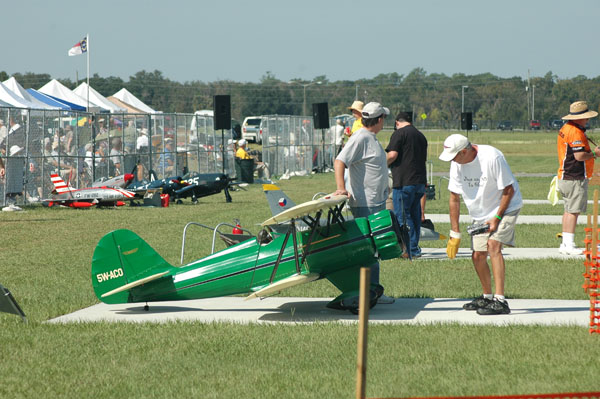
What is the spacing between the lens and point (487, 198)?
807 centimetres

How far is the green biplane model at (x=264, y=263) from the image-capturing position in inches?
325

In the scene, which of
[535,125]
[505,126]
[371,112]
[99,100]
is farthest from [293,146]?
[505,126]

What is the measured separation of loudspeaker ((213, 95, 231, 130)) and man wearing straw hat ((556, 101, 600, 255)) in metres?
17.3

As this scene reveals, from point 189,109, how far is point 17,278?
129m

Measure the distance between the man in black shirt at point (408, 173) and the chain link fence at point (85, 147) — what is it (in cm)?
1316

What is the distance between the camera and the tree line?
124m

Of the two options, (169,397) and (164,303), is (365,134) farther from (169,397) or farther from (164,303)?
(169,397)

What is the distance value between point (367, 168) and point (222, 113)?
20.3 m

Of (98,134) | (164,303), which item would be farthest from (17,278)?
(98,134)

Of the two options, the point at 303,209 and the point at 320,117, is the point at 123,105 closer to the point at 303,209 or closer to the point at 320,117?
the point at 320,117

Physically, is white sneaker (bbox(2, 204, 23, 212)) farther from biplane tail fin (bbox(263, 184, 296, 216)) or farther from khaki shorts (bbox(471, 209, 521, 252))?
khaki shorts (bbox(471, 209, 521, 252))

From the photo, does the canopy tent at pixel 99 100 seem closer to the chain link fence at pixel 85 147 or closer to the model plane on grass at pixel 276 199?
the chain link fence at pixel 85 147

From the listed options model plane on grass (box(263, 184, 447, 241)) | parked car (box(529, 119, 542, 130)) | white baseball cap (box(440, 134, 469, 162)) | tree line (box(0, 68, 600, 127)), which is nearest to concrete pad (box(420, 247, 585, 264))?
model plane on grass (box(263, 184, 447, 241))

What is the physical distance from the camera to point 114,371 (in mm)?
6195
